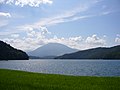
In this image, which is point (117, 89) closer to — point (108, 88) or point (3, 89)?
point (108, 88)

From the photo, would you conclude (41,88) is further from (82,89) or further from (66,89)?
(82,89)

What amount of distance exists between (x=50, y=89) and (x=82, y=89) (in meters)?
2.81

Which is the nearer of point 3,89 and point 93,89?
point 3,89

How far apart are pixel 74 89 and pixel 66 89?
0.71 meters

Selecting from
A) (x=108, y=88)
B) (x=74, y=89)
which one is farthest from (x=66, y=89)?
(x=108, y=88)

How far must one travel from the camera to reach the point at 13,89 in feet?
58.5

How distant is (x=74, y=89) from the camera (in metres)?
19.3

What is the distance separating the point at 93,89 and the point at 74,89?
174 centimetres

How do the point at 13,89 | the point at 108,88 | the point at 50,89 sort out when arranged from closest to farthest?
the point at 13,89 → the point at 50,89 → the point at 108,88

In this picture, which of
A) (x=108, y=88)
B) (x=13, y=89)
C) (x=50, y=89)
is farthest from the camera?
(x=108, y=88)

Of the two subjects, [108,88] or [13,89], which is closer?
[13,89]

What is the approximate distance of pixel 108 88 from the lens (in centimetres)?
2069

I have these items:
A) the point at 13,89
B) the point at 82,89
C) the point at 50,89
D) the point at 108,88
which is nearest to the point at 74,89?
the point at 82,89

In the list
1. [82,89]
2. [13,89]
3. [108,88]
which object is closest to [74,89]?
[82,89]
